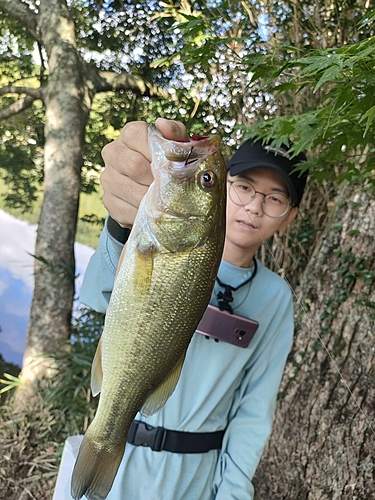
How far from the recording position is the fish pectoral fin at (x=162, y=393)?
4.01 feet

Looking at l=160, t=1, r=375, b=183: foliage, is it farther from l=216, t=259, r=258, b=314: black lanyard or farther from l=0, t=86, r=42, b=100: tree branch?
l=0, t=86, r=42, b=100: tree branch

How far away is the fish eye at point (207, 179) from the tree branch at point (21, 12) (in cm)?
485

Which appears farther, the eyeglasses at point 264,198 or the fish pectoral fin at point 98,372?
the eyeglasses at point 264,198

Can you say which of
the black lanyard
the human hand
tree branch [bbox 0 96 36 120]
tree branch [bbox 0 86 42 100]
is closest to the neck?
the black lanyard

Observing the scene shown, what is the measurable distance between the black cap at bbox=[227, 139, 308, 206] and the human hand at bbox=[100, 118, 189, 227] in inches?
35.1

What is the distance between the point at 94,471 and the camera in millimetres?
1261

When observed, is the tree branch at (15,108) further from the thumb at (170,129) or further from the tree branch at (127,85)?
the thumb at (170,129)

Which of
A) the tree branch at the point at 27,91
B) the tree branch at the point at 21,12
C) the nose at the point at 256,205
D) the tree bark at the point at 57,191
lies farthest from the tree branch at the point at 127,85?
the nose at the point at 256,205

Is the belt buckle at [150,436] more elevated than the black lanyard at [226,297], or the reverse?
the black lanyard at [226,297]

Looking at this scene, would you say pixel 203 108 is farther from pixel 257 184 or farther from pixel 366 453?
pixel 366 453

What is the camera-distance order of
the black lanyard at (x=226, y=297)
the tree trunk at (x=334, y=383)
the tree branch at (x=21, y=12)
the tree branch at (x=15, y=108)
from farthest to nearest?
the tree branch at (x=15, y=108), the tree branch at (x=21, y=12), the tree trunk at (x=334, y=383), the black lanyard at (x=226, y=297)

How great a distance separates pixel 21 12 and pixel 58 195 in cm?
220

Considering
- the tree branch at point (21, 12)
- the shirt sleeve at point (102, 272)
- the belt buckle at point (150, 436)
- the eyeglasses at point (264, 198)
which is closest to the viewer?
the shirt sleeve at point (102, 272)

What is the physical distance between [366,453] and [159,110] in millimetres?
4563
